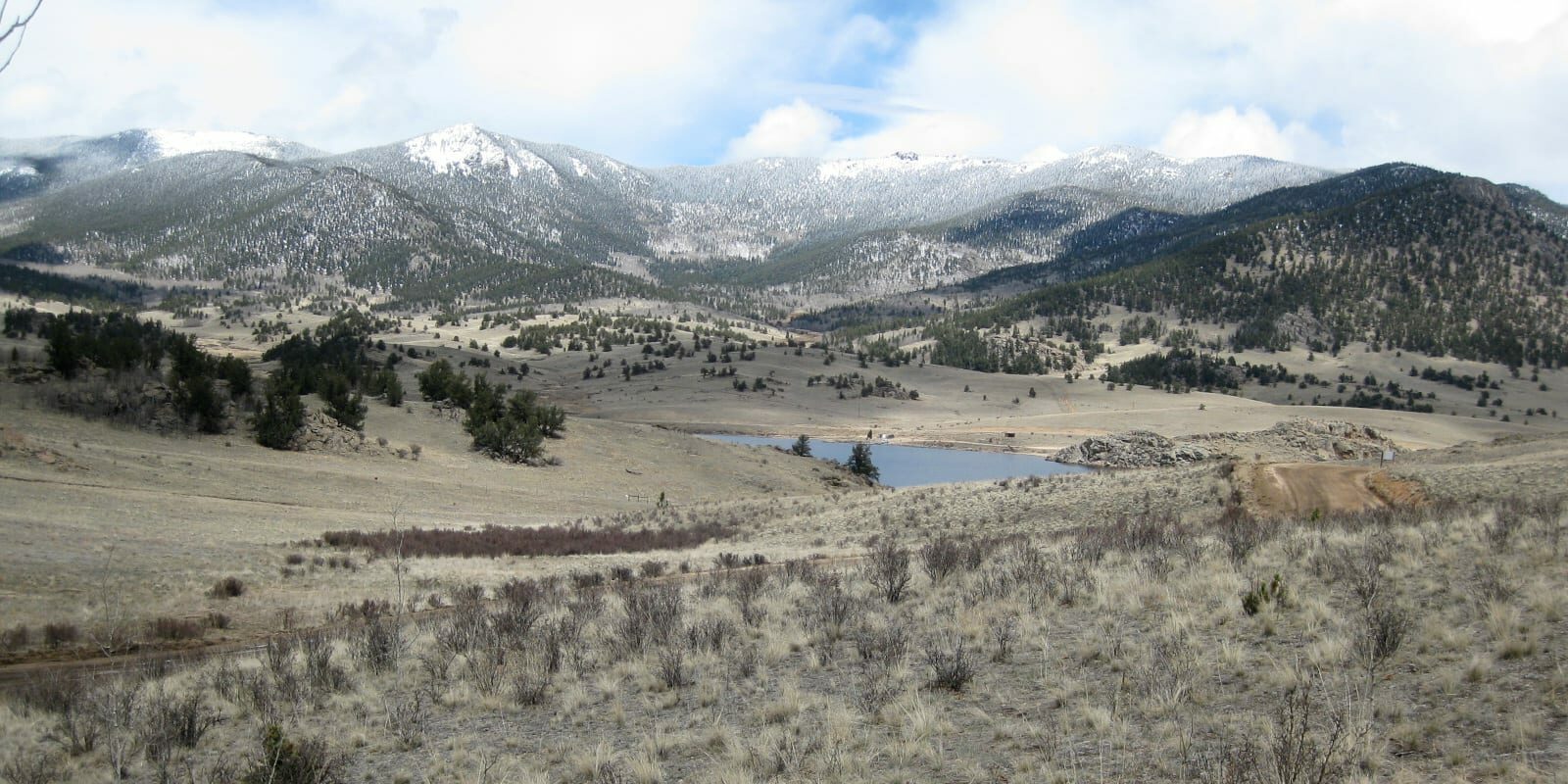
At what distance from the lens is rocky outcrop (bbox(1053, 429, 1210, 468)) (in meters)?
48.7

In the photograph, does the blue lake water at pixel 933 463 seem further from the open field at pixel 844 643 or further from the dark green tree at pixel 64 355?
the open field at pixel 844 643

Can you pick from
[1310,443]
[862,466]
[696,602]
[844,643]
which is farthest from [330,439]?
[1310,443]

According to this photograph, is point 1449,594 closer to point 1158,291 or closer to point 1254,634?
point 1254,634

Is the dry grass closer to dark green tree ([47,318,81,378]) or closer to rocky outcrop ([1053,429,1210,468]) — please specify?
dark green tree ([47,318,81,378])

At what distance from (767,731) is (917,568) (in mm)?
8427

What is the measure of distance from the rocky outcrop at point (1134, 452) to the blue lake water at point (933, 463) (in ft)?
4.14

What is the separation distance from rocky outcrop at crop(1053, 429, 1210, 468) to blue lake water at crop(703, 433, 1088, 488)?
1261 mm

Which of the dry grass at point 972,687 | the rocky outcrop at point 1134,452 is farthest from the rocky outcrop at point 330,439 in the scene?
the rocky outcrop at point 1134,452

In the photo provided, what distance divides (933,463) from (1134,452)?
19.6 meters

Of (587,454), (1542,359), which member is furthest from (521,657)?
(1542,359)

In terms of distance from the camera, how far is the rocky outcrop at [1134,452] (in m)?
48.7

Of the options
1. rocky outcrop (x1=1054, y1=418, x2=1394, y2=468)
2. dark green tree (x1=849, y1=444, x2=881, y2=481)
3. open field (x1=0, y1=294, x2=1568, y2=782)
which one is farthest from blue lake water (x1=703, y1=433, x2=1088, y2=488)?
open field (x1=0, y1=294, x2=1568, y2=782)

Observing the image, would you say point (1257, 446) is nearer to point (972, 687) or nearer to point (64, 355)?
point (972, 687)

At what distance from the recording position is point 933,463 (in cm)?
7125
